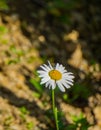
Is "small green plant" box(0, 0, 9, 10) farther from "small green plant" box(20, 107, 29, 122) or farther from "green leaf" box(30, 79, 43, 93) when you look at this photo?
"small green plant" box(20, 107, 29, 122)

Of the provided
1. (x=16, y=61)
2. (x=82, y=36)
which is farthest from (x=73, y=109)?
(x=82, y=36)

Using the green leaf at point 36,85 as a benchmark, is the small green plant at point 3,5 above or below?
above

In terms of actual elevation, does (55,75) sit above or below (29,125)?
above

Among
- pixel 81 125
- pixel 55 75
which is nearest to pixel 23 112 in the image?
pixel 81 125

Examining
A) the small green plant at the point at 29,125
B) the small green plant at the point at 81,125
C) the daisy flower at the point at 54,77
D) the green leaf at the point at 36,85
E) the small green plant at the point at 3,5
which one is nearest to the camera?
the daisy flower at the point at 54,77

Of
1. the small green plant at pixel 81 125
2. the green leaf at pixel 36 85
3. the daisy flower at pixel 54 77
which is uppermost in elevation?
the green leaf at pixel 36 85

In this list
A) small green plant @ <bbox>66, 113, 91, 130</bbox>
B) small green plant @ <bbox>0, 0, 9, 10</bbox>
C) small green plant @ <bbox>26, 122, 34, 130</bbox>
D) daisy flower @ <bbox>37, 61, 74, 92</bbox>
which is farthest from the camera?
small green plant @ <bbox>0, 0, 9, 10</bbox>

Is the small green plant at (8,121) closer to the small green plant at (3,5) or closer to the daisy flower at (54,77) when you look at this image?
the daisy flower at (54,77)

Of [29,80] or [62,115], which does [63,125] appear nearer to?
[62,115]

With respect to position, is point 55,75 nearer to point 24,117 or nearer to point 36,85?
point 24,117

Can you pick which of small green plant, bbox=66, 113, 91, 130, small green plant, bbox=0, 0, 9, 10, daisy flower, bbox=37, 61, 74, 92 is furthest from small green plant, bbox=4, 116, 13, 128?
small green plant, bbox=0, 0, 9, 10

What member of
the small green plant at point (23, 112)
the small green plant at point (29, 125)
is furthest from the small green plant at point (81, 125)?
the small green plant at point (23, 112)
